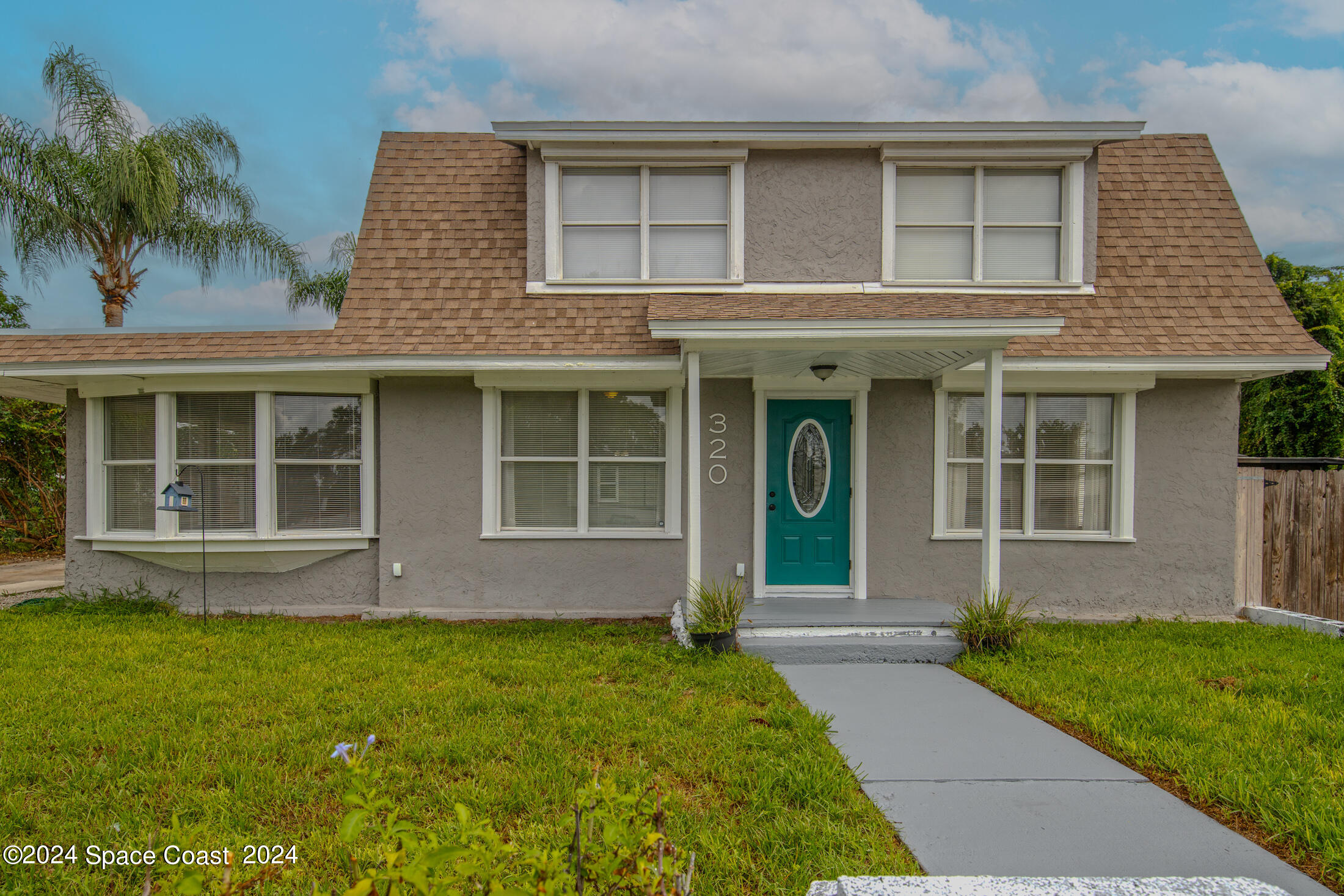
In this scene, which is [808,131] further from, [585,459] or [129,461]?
[129,461]

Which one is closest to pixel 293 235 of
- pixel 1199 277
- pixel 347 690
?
pixel 347 690

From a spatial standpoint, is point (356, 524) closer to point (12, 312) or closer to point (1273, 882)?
point (1273, 882)

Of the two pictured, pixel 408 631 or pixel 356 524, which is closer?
pixel 408 631

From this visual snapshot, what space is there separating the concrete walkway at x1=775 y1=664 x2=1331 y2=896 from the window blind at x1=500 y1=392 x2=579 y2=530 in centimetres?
383

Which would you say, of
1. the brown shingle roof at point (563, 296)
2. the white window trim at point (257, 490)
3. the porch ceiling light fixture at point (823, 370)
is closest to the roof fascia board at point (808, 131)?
the brown shingle roof at point (563, 296)

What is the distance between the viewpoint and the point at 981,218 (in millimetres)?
7723

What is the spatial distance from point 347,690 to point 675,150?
20.3 ft

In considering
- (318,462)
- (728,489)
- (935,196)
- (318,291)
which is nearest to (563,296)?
(728,489)

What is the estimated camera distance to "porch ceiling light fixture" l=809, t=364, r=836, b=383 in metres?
6.71

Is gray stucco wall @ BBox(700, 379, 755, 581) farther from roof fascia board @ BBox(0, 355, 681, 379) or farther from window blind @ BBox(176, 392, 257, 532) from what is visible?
window blind @ BBox(176, 392, 257, 532)

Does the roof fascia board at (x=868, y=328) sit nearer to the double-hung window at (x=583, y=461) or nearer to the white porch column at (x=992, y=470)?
the white porch column at (x=992, y=470)

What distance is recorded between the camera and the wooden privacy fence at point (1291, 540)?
7.36 meters

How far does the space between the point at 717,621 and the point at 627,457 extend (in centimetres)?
249

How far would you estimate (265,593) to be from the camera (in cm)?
759
